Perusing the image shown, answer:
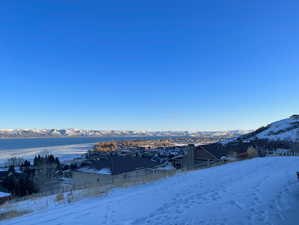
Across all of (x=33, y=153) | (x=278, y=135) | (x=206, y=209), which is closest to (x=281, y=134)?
(x=278, y=135)

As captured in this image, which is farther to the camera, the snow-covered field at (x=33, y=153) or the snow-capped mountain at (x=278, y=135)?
the snow-covered field at (x=33, y=153)

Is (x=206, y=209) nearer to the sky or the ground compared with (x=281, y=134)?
nearer to the sky

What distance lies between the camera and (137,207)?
5379mm

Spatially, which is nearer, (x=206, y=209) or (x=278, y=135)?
(x=206, y=209)

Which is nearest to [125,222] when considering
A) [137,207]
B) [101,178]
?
[137,207]

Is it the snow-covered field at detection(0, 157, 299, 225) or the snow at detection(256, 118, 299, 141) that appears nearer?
the snow-covered field at detection(0, 157, 299, 225)

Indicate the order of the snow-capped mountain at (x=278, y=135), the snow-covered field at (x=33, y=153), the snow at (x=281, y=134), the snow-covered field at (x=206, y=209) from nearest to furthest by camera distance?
the snow-covered field at (x=206, y=209), the snow-capped mountain at (x=278, y=135), the snow at (x=281, y=134), the snow-covered field at (x=33, y=153)

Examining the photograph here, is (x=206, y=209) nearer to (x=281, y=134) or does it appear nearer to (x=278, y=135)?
(x=278, y=135)

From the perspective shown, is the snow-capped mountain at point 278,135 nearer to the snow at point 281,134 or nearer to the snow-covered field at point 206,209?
the snow at point 281,134

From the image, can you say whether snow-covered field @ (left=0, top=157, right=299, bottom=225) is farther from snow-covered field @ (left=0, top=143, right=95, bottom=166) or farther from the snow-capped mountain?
snow-covered field @ (left=0, top=143, right=95, bottom=166)

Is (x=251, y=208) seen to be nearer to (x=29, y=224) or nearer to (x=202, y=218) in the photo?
(x=202, y=218)

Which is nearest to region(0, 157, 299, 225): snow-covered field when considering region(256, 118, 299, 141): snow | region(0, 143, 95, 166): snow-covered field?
region(256, 118, 299, 141): snow

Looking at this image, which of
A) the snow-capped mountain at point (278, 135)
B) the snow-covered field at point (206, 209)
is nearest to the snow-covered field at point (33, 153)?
the snow-capped mountain at point (278, 135)

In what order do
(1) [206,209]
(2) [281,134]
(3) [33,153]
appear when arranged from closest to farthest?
1. (1) [206,209]
2. (2) [281,134]
3. (3) [33,153]
